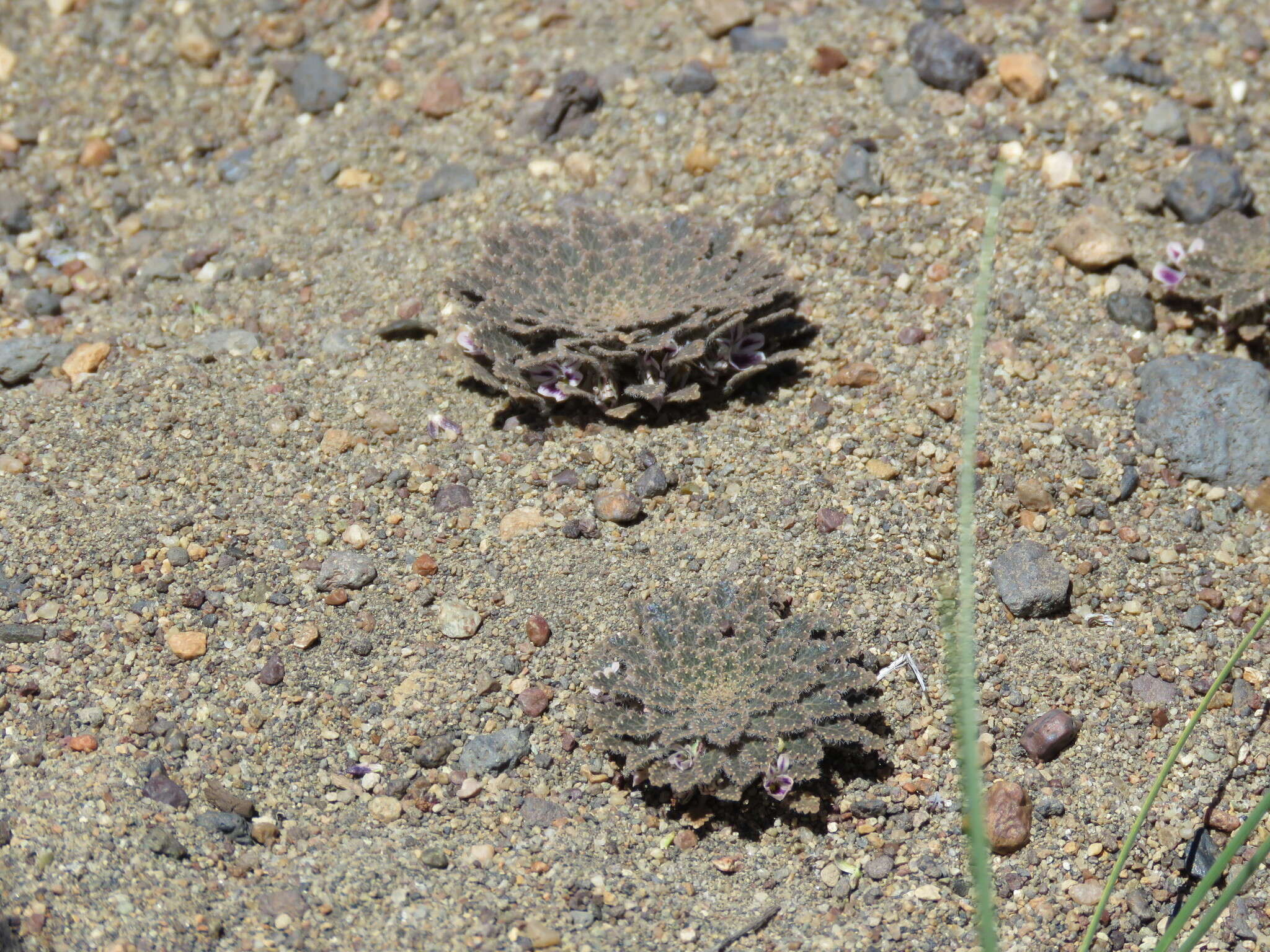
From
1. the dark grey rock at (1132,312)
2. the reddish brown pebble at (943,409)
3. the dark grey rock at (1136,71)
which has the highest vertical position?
the dark grey rock at (1136,71)

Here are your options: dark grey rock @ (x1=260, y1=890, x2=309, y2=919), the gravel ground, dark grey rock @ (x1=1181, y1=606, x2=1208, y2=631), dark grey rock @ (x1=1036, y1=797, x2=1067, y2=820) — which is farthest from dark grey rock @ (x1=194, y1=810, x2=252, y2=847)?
dark grey rock @ (x1=1181, y1=606, x2=1208, y2=631)

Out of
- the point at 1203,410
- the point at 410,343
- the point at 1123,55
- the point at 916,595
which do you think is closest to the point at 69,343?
the point at 410,343

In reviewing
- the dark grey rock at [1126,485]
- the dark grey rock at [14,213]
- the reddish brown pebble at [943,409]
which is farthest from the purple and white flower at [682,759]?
the dark grey rock at [14,213]

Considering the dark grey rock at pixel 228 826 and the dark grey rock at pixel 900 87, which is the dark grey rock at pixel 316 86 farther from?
the dark grey rock at pixel 228 826

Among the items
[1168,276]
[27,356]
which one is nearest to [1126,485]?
[1168,276]

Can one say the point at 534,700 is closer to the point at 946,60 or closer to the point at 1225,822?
the point at 1225,822

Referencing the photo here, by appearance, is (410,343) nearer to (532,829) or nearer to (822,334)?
(822,334)
